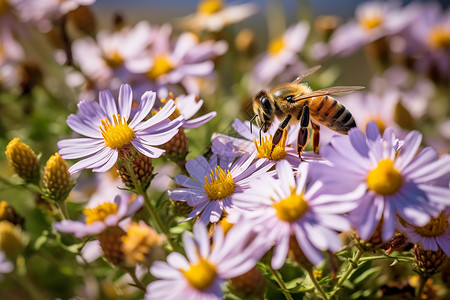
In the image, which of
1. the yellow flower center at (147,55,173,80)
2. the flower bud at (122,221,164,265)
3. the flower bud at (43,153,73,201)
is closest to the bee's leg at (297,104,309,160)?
the flower bud at (122,221,164,265)

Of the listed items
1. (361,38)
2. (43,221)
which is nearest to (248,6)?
(361,38)

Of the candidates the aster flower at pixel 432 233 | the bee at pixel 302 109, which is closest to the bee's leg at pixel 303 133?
the bee at pixel 302 109

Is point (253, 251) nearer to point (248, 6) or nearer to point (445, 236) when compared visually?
point (445, 236)

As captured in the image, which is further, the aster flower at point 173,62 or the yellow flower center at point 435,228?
the aster flower at point 173,62

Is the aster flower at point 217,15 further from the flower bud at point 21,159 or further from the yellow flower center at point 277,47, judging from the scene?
the flower bud at point 21,159

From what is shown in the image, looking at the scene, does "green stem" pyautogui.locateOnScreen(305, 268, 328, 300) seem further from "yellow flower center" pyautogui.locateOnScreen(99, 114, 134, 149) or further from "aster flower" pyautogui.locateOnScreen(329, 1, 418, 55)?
"aster flower" pyautogui.locateOnScreen(329, 1, 418, 55)

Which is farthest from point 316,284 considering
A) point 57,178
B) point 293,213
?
point 57,178

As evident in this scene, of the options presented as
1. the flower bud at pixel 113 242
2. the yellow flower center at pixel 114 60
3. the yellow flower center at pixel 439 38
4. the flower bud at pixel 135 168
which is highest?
the yellow flower center at pixel 114 60
